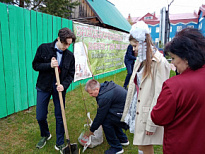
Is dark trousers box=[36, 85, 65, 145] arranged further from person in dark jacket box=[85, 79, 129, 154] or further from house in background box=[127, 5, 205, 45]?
house in background box=[127, 5, 205, 45]

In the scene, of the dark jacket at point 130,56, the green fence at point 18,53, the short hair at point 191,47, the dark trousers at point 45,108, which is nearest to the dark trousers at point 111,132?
the dark trousers at point 45,108

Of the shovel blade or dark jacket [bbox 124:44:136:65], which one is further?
dark jacket [bbox 124:44:136:65]

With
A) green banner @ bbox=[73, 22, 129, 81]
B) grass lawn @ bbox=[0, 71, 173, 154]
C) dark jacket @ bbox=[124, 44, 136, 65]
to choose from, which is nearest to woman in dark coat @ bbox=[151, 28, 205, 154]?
grass lawn @ bbox=[0, 71, 173, 154]

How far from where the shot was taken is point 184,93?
1239 mm

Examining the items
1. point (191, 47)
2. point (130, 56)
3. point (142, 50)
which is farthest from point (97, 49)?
point (191, 47)

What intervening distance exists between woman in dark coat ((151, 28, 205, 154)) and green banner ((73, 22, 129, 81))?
10.1 ft

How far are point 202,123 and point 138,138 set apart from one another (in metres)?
0.88

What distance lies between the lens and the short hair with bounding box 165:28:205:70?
1243 mm

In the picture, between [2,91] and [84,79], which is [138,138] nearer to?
[2,91]

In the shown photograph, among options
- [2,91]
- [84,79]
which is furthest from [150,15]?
[2,91]

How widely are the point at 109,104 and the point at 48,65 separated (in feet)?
3.47

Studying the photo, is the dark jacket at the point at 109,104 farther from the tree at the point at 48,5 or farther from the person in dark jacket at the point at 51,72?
the tree at the point at 48,5

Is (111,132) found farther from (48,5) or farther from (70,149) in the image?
(48,5)

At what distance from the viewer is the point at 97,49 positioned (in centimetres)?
783
